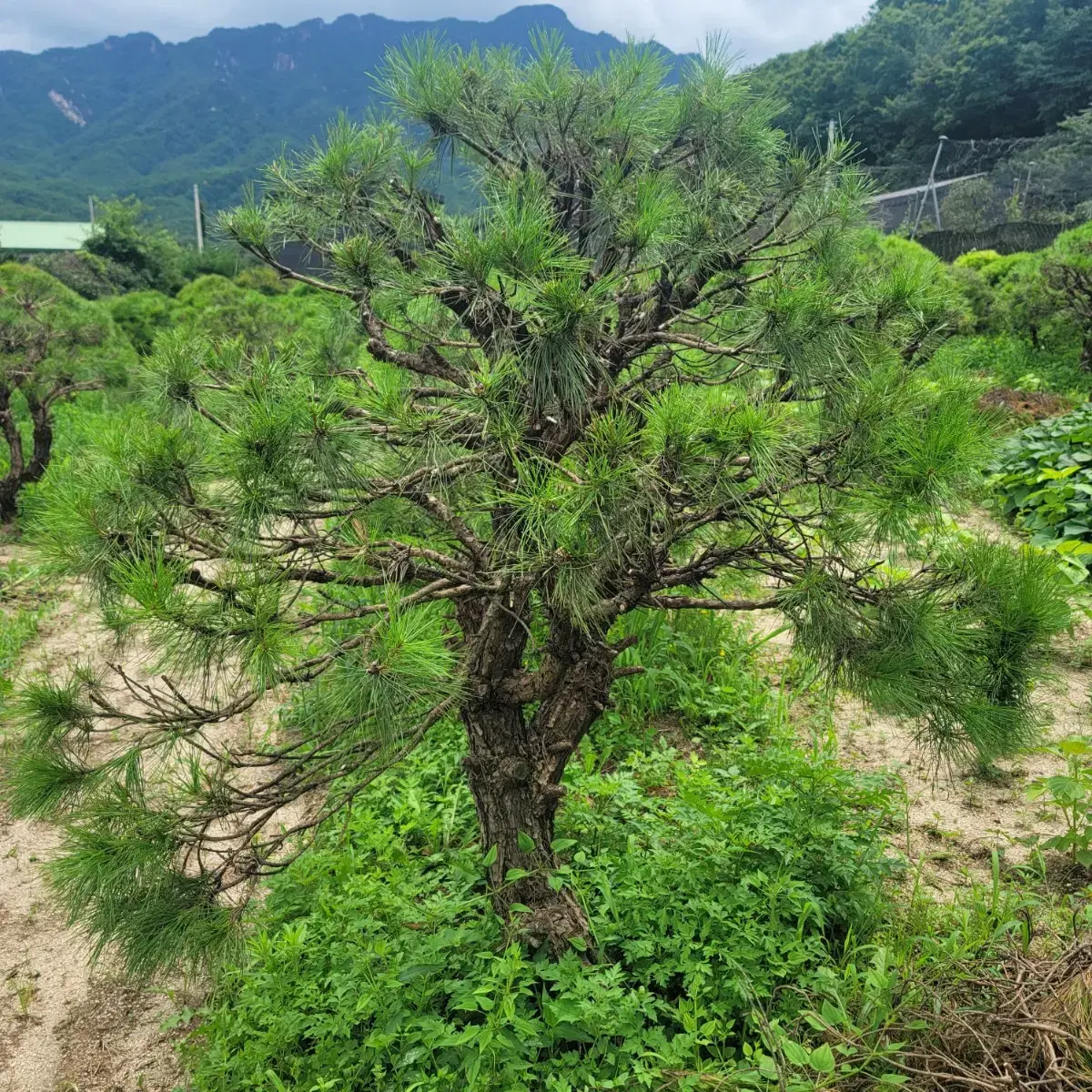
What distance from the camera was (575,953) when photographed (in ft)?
6.41

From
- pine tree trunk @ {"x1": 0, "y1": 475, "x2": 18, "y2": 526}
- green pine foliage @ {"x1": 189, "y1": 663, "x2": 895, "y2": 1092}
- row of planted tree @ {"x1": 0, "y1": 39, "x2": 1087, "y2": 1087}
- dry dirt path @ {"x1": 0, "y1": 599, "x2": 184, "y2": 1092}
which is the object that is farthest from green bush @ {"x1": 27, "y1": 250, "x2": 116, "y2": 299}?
green pine foliage @ {"x1": 189, "y1": 663, "x2": 895, "y2": 1092}

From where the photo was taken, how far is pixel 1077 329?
874 cm

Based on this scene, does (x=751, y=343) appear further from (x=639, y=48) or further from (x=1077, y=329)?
(x=1077, y=329)

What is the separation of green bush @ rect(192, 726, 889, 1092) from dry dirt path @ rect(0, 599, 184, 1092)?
8.2 inches

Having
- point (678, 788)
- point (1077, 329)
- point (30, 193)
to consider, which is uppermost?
point (678, 788)

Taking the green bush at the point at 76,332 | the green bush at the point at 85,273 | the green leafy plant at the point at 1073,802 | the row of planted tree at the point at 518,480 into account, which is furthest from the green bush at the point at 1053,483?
the green bush at the point at 85,273

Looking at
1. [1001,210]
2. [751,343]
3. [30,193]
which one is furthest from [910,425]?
[30,193]

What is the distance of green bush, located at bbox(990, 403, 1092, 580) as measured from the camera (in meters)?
4.74

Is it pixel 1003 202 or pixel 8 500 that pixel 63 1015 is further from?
pixel 1003 202

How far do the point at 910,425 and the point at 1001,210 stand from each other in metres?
16.4

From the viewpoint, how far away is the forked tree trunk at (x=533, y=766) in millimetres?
1948

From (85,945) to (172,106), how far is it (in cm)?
8614

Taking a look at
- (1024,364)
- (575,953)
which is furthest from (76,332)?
(1024,364)

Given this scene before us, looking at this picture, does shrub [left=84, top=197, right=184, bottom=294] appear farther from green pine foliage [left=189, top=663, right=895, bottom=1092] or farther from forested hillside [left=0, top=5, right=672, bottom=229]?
green pine foliage [left=189, top=663, right=895, bottom=1092]
